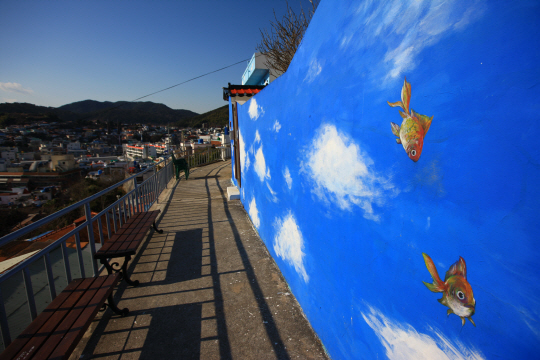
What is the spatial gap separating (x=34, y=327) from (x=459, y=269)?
8.74 ft

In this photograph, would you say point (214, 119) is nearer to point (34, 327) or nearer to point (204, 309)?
point (204, 309)

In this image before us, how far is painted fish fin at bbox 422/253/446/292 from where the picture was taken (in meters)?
1.12

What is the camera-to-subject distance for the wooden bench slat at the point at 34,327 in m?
1.64

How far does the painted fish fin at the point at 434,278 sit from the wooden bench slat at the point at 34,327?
8.02ft

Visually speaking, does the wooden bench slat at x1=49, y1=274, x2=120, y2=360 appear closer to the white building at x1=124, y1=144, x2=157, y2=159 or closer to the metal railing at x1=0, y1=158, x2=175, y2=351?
the metal railing at x1=0, y1=158, x2=175, y2=351

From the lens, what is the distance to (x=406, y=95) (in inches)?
48.2

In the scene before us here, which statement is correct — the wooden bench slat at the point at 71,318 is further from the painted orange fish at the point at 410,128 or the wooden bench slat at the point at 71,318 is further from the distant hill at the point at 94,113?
the distant hill at the point at 94,113

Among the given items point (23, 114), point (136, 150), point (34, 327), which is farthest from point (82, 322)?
point (23, 114)

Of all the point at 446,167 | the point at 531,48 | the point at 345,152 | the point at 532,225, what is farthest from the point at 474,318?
the point at 345,152

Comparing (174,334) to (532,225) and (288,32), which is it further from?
(288,32)

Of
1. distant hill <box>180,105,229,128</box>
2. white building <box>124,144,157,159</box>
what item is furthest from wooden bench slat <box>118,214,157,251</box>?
distant hill <box>180,105,229,128</box>

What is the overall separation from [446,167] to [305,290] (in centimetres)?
202

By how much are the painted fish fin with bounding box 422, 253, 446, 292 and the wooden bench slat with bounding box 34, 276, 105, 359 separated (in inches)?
89.8

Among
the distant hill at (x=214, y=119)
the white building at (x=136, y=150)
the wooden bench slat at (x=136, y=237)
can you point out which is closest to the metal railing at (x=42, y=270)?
the wooden bench slat at (x=136, y=237)
